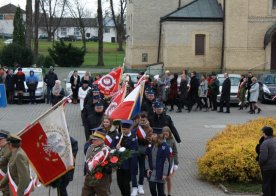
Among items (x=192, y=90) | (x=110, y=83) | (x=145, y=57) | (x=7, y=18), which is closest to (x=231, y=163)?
(x=110, y=83)

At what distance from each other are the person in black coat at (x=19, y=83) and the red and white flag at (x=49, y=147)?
745 inches

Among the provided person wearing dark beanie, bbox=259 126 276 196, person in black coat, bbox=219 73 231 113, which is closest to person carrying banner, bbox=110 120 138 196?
person wearing dark beanie, bbox=259 126 276 196

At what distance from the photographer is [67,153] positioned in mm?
10430

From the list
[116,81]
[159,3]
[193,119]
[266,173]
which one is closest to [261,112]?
[193,119]

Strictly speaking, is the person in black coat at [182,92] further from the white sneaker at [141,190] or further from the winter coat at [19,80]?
the white sneaker at [141,190]

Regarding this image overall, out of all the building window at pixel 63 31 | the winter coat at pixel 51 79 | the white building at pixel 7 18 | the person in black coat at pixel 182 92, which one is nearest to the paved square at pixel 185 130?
the person in black coat at pixel 182 92

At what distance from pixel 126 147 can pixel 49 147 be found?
75.3 inches

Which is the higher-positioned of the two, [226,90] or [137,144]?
[226,90]

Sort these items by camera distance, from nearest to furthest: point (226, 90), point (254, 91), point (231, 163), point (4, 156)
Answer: point (4, 156), point (231, 163), point (254, 91), point (226, 90)

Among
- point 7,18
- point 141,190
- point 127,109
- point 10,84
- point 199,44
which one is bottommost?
point 141,190

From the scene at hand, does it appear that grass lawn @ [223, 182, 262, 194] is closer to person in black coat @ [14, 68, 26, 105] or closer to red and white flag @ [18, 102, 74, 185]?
red and white flag @ [18, 102, 74, 185]

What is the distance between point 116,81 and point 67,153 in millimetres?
10466

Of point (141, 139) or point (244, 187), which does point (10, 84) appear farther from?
point (244, 187)

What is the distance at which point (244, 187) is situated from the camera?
13.2 metres
